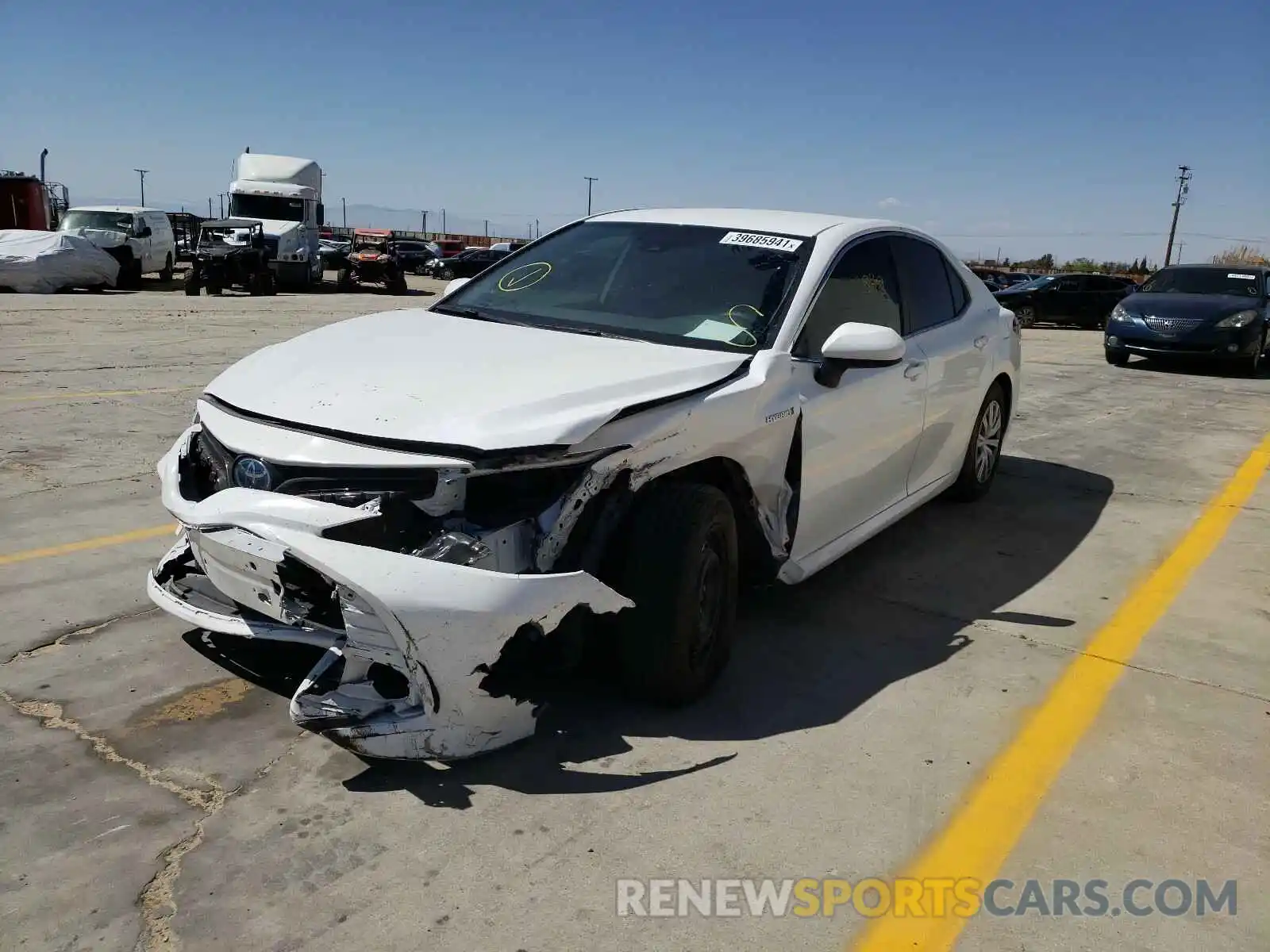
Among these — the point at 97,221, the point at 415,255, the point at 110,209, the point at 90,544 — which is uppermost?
the point at 110,209

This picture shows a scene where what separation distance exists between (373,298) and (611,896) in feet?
76.3

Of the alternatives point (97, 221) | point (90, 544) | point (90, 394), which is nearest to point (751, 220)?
point (90, 544)

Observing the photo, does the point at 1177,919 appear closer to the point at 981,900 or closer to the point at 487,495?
the point at 981,900

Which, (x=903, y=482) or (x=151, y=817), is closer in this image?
(x=151, y=817)

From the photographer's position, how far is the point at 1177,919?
2.48 meters

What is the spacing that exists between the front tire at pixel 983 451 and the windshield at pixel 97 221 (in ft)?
73.0

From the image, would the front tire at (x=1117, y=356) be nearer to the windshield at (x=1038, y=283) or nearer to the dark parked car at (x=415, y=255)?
the windshield at (x=1038, y=283)

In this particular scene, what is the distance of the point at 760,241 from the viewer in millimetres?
4199

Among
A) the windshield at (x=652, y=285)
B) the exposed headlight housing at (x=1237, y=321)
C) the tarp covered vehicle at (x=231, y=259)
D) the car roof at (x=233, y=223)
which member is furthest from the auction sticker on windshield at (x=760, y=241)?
the car roof at (x=233, y=223)

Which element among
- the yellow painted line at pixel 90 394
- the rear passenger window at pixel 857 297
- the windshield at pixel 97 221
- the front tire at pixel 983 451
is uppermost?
the windshield at pixel 97 221

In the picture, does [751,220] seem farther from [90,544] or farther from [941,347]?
[90,544]

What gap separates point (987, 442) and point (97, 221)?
906 inches

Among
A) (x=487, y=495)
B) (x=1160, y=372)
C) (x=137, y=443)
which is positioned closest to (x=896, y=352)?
(x=487, y=495)

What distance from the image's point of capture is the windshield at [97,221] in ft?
76.2
